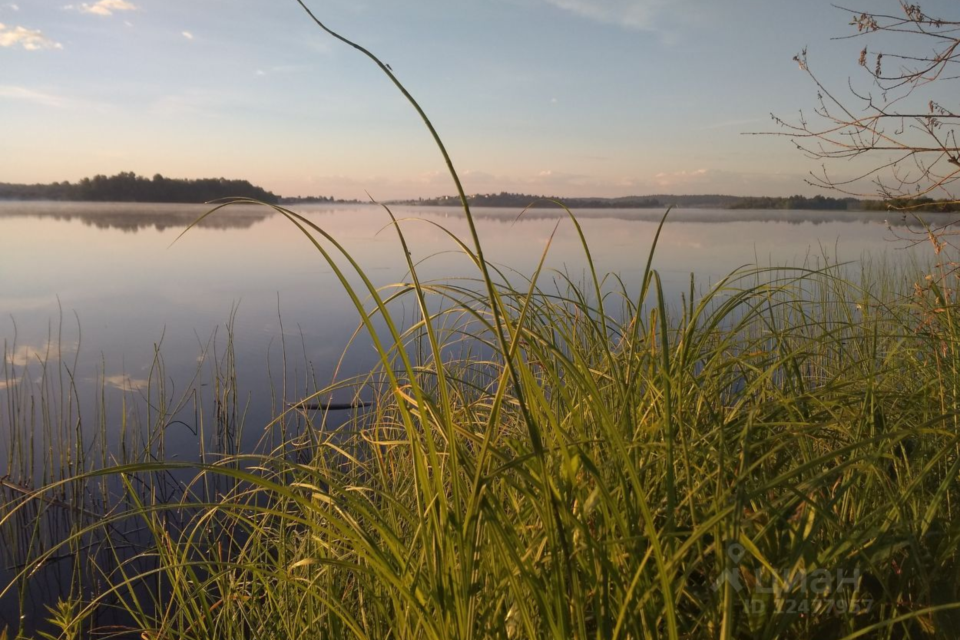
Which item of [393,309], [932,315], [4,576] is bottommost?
[4,576]

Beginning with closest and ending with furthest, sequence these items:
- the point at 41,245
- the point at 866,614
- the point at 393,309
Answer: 1. the point at 866,614
2. the point at 393,309
3. the point at 41,245

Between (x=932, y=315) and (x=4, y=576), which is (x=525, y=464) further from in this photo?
(x=4, y=576)

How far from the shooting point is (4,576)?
8.67 ft

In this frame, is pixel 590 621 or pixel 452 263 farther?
pixel 452 263

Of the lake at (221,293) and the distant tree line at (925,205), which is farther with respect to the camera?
the lake at (221,293)

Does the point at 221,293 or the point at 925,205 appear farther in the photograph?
the point at 221,293

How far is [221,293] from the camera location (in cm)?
941

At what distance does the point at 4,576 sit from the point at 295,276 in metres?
8.95

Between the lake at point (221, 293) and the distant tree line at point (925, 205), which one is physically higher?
the distant tree line at point (925, 205)

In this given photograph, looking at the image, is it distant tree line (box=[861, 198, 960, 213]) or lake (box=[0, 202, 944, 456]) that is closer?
distant tree line (box=[861, 198, 960, 213])

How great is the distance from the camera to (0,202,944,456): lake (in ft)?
17.0

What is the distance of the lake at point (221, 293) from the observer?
5168 millimetres

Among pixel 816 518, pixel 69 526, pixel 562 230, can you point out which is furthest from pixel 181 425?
pixel 562 230

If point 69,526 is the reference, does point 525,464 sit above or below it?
above
